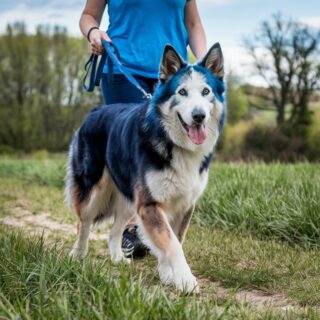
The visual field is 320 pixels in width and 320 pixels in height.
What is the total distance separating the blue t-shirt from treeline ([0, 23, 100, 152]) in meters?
22.3

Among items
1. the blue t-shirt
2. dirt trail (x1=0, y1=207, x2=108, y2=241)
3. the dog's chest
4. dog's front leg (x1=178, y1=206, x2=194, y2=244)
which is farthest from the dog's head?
dirt trail (x1=0, y1=207, x2=108, y2=241)

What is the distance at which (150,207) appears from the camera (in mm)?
3879

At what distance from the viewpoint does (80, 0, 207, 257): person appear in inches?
183

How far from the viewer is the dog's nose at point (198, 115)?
361cm

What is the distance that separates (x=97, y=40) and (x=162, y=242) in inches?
67.9

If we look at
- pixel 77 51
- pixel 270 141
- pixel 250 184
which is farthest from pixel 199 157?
pixel 77 51

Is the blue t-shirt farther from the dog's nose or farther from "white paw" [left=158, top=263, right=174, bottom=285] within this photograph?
"white paw" [left=158, top=263, right=174, bottom=285]

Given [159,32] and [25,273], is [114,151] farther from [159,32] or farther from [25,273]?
[25,273]

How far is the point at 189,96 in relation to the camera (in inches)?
146

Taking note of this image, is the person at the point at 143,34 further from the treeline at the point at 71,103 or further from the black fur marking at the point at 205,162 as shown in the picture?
the treeline at the point at 71,103

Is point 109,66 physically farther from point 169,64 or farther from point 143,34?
point 169,64

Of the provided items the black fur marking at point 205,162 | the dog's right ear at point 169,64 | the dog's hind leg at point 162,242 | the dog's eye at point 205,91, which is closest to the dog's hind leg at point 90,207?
the dog's hind leg at point 162,242

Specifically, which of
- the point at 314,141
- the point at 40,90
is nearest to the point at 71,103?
the point at 40,90

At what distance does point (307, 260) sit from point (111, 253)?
1587 mm
